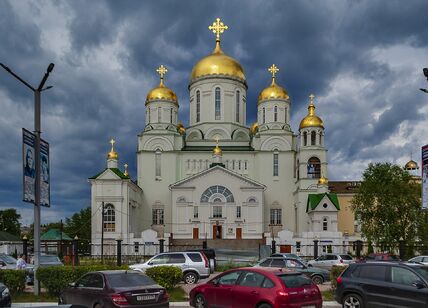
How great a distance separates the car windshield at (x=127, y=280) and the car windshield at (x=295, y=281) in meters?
3.36

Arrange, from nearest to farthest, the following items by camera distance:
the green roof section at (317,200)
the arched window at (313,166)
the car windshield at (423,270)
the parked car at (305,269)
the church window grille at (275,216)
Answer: the car windshield at (423,270) < the parked car at (305,269) < the green roof section at (317,200) < the arched window at (313,166) < the church window grille at (275,216)

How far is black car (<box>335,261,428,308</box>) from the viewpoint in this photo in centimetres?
1359

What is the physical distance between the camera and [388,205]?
48.8m

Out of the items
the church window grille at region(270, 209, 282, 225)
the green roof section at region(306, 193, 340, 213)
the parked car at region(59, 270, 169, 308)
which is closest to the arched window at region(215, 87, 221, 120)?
the church window grille at region(270, 209, 282, 225)

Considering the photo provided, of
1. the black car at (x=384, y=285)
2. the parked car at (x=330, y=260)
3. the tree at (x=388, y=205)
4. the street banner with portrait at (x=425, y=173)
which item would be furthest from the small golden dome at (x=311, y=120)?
the black car at (x=384, y=285)

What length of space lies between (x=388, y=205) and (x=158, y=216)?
1095 inches

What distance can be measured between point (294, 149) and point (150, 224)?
19323mm

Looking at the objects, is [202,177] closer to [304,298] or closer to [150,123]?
[150,123]

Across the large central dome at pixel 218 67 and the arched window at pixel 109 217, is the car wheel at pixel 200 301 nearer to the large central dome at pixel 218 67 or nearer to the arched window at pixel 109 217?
the arched window at pixel 109 217

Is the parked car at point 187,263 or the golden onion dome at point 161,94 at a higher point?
the golden onion dome at point 161,94

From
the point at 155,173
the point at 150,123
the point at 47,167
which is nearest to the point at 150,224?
the point at 155,173

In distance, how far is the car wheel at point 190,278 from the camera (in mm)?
24356

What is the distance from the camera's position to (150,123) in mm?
68250

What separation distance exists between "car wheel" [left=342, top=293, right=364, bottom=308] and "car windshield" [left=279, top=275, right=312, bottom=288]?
1709mm
